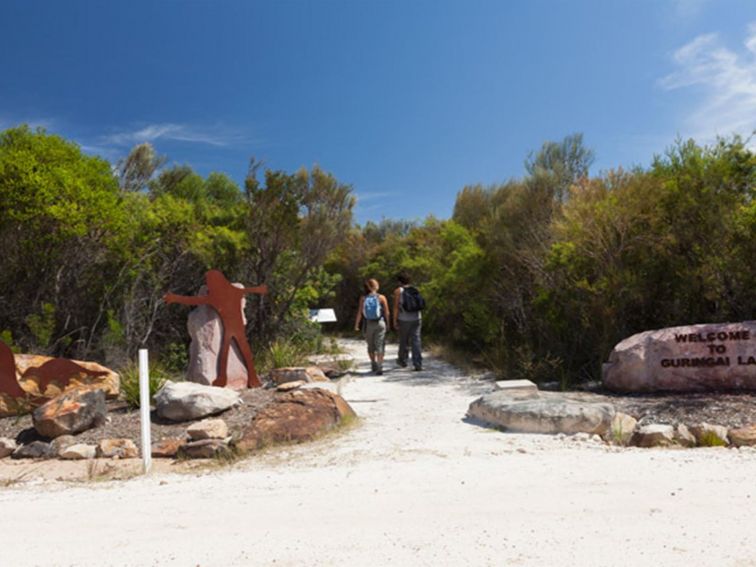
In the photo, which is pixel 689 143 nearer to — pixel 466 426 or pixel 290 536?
pixel 466 426

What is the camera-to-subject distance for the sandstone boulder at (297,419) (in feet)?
18.5

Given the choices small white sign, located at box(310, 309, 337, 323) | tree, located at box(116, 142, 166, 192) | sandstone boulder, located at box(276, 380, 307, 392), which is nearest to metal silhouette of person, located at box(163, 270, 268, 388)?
sandstone boulder, located at box(276, 380, 307, 392)

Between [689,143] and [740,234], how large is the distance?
6.39 feet

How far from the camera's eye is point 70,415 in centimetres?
641

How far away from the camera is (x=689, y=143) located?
8.79 meters

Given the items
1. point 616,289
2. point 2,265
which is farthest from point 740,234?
point 2,265

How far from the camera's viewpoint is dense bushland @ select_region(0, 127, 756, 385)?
8211 mm

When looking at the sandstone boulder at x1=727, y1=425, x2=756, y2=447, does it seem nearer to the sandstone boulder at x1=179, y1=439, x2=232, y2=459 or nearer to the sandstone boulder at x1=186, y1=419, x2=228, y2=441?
the sandstone boulder at x1=179, y1=439, x2=232, y2=459

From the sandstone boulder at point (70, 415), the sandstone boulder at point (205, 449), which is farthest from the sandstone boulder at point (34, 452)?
the sandstone boulder at point (205, 449)

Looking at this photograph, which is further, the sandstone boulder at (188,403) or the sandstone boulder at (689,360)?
the sandstone boulder at (689,360)

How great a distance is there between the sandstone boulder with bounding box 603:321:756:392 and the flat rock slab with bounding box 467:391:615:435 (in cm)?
171

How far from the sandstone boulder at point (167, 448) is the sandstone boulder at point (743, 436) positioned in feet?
18.1

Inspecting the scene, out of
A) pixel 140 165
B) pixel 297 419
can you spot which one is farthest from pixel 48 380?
pixel 140 165

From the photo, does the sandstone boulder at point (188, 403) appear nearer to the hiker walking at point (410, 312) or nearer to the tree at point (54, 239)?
the tree at point (54, 239)
